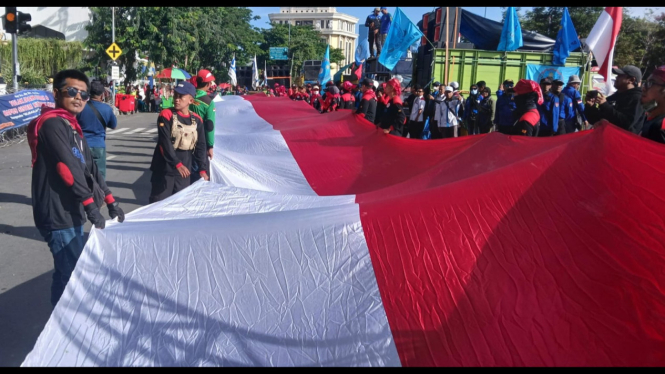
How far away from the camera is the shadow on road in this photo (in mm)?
3637

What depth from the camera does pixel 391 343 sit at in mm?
2627

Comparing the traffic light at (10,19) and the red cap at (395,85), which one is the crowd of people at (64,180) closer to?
the red cap at (395,85)

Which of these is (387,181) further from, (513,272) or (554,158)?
(513,272)

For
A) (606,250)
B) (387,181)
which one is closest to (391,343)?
(606,250)

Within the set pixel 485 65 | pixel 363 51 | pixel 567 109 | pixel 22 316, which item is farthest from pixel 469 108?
pixel 363 51

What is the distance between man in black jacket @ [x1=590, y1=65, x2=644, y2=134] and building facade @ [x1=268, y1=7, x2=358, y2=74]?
122 m

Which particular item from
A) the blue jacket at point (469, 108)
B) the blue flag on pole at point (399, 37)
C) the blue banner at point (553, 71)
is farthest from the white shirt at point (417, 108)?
the blue banner at point (553, 71)

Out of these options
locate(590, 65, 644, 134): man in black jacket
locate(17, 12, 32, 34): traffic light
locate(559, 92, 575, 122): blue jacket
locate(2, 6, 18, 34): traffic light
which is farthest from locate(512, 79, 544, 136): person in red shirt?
locate(2, 6, 18, 34): traffic light

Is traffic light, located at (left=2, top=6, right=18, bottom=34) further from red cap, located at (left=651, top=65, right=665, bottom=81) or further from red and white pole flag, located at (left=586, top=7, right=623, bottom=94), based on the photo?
red cap, located at (left=651, top=65, right=665, bottom=81)

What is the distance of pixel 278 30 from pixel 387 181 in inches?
3234

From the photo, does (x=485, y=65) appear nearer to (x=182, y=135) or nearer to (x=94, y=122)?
(x=94, y=122)

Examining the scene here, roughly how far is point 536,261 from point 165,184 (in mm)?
3632

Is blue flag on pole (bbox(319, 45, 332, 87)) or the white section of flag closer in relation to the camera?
the white section of flag

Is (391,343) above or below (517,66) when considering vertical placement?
below
